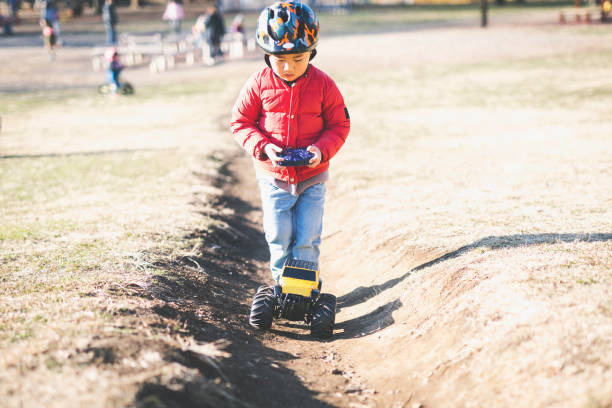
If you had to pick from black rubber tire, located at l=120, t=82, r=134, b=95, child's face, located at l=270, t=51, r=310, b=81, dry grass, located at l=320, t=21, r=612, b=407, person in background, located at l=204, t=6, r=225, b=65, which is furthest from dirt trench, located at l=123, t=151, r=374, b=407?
person in background, located at l=204, t=6, r=225, b=65

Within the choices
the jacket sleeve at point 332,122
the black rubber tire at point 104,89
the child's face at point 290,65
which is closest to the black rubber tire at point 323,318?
the jacket sleeve at point 332,122

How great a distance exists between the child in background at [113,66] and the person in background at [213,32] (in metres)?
7.50

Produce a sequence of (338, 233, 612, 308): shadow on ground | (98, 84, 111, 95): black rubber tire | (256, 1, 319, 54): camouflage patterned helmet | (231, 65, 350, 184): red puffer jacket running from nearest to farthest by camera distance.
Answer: (256, 1, 319, 54): camouflage patterned helmet, (231, 65, 350, 184): red puffer jacket, (338, 233, 612, 308): shadow on ground, (98, 84, 111, 95): black rubber tire

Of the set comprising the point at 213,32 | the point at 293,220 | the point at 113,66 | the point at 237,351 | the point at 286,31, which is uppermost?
→ the point at 213,32

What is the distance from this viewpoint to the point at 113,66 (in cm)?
1722

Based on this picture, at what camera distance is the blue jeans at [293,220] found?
5.10m

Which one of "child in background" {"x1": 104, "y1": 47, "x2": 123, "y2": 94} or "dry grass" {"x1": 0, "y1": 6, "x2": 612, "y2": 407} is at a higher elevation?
"child in background" {"x1": 104, "y1": 47, "x2": 123, "y2": 94}

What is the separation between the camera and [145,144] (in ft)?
39.0

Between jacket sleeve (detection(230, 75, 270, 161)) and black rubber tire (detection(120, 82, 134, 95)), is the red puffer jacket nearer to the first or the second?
jacket sleeve (detection(230, 75, 270, 161))

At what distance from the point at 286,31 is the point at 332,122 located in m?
0.83

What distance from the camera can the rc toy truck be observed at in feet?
16.1

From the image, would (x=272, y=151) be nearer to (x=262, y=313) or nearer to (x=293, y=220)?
(x=293, y=220)

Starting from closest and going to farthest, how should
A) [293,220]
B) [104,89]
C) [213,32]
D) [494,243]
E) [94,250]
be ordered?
[293,220] < [494,243] < [94,250] < [104,89] < [213,32]

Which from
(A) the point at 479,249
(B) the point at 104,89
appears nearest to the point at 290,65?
(A) the point at 479,249
